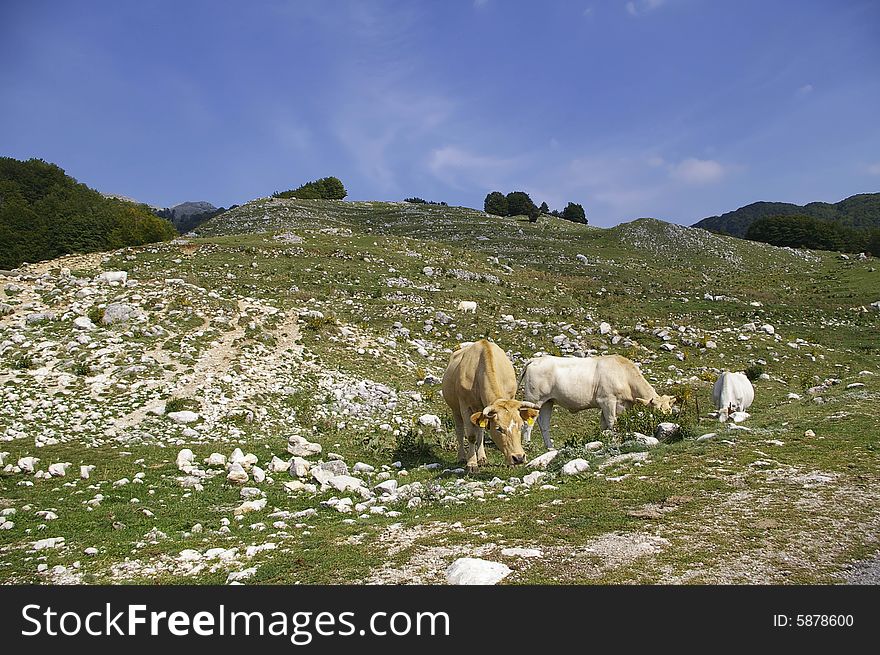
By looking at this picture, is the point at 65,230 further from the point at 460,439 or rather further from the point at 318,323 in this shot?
the point at 460,439

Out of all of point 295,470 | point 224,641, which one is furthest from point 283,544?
point 295,470

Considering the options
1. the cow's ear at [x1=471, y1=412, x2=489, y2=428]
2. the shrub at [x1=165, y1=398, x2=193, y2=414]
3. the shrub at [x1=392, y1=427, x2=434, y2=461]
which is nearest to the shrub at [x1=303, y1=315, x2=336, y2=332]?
the shrub at [x1=165, y1=398, x2=193, y2=414]

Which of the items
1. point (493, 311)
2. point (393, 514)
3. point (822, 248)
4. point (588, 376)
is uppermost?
point (822, 248)

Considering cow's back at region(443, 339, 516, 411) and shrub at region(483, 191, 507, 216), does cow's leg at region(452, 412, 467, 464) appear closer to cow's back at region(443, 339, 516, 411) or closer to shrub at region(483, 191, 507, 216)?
cow's back at region(443, 339, 516, 411)

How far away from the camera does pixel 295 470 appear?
11.7 m

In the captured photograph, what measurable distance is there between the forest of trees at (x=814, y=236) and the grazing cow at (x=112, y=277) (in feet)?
312

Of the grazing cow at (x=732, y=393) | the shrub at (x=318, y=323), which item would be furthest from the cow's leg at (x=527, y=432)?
the shrub at (x=318, y=323)

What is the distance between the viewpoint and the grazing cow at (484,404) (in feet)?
35.6

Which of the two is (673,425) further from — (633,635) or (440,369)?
(440,369)

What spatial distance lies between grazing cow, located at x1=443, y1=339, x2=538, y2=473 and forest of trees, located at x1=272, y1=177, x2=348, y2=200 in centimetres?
11950

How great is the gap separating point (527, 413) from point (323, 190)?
125986 millimetres

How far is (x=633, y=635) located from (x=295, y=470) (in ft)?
28.8

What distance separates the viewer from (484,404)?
12.0 metres

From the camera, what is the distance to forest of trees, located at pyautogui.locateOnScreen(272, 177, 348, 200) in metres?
124
